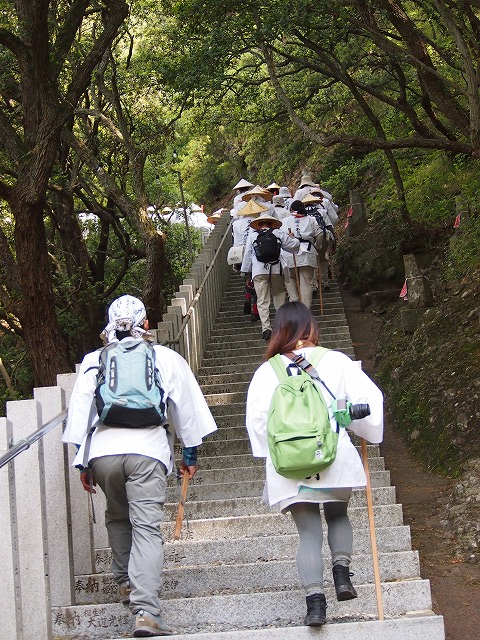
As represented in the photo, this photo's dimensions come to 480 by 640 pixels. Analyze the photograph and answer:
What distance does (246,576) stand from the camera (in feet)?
18.2

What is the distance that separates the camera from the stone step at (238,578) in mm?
5469

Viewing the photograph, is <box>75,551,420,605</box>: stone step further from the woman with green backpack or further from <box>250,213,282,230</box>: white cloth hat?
<box>250,213,282,230</box>: white cloth hat

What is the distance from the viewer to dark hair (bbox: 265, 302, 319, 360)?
4793mm

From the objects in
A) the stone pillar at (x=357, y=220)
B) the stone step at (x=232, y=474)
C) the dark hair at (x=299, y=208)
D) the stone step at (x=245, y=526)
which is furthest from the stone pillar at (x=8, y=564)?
the stone pillar at (x=357, y=220)

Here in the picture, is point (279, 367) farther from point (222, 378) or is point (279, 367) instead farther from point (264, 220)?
point (264, 220)

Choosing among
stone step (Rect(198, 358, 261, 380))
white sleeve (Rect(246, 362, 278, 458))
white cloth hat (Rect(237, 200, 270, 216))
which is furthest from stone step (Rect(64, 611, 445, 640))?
white cloth hat (Rect(237, 200, 270, 216))

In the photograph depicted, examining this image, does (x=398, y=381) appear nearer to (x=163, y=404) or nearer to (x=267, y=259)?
(x=267, y=259)

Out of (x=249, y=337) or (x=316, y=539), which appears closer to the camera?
(x=316, y=539)

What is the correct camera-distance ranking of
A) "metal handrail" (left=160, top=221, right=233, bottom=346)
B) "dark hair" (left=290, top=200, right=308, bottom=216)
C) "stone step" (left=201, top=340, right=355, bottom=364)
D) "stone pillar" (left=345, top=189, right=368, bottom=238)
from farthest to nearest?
"stone pillar" (left=345, top=189, right=368, bottom=238), "dark hair" (left=290, top=200, right=308, bottom=216), "stone step" (left=201, top=340, right=355, bottom=364), "metal handrail" (left=160, top=221, right=233, bottom=346)

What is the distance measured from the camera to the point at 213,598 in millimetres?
4961

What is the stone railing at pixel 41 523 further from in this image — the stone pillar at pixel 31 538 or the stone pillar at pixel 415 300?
the stone pillar at pixel 415 300

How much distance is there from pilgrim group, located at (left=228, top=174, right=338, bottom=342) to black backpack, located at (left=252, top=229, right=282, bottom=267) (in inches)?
3.9

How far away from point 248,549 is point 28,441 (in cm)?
219

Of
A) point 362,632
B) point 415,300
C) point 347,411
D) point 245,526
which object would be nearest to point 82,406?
point 347,411
